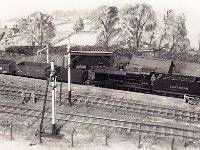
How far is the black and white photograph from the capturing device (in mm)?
19453

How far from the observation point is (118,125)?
21.6 metres

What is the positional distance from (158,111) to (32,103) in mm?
10154

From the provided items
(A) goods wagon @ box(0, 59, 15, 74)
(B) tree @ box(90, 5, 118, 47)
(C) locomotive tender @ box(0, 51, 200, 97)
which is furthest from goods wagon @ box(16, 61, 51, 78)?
(B) tree @ box(90, 5, 118, 47)

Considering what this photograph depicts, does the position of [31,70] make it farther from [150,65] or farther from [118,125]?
[118,125]

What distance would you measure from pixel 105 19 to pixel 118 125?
31289mm

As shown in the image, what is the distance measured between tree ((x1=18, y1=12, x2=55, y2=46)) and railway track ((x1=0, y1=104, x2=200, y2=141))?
3148 centimetres

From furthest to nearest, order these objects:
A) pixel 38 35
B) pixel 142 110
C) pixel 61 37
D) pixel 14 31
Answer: pixel 61 37 → pixel 14 31 → pixel 38 35 → pixel 142 110

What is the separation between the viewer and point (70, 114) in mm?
22938

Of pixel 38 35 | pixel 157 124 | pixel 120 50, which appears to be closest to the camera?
pixel 157 124

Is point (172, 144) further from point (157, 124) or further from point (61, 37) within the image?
point (61, 37)

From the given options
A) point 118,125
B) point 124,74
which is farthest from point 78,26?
point 118,125

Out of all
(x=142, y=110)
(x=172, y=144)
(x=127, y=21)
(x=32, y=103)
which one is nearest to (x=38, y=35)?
(x=127, y=21)

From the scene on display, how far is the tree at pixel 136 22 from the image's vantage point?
4806 cm

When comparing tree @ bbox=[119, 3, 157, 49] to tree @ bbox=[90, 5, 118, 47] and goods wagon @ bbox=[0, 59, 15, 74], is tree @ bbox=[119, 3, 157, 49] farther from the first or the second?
goods wagon @ bbox=[0, 59, 15, 74]
